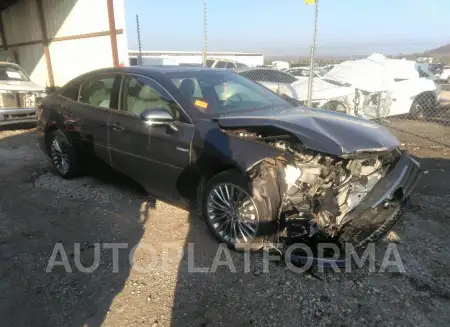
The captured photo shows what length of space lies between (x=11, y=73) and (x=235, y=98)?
27.1ft

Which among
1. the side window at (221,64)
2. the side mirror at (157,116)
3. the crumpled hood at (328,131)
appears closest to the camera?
the crumpled hood at (328,131)

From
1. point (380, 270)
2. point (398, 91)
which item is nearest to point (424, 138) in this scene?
point (398, 91)

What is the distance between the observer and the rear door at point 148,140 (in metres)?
3.57

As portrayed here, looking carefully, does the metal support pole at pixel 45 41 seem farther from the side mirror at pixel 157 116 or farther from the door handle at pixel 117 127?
the side mirror at pixel 157 116

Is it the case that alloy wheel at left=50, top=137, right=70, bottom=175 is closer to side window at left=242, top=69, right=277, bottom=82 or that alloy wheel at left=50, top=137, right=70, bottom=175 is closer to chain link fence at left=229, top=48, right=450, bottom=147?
chain link fence at left=229, top=48, right=450, bottom=147

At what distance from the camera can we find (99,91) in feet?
15.1

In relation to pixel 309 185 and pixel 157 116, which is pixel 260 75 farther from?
pixel 309 185

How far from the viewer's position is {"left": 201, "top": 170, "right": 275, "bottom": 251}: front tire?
3.08m

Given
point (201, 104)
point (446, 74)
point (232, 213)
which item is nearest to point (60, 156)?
point (201, 104)

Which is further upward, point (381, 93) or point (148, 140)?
point (148, 140)

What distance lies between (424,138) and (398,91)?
177 cm

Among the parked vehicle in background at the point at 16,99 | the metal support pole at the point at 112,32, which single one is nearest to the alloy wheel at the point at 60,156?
the parked vehicle in background at the point at 16,99

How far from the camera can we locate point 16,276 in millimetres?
3031

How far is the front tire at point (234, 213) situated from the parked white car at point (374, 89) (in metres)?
5.14
